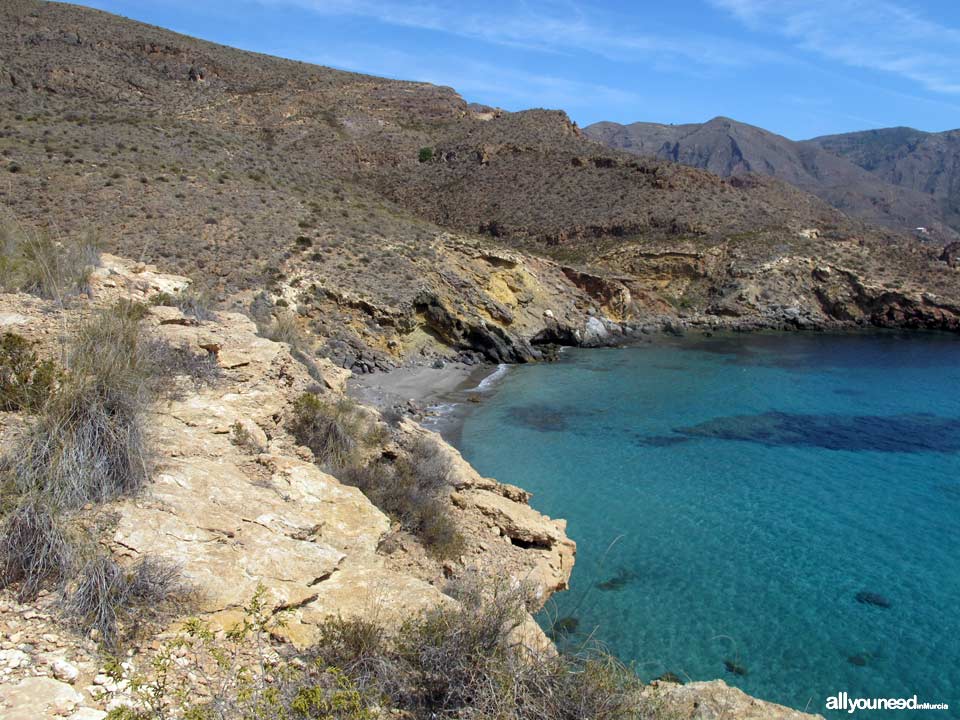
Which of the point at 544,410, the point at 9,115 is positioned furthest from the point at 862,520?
the point at 9,115

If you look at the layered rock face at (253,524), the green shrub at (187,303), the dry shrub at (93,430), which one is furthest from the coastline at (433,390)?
the dry shrub at (93,430)

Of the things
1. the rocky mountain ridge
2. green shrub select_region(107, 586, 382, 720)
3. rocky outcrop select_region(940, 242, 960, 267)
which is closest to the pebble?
green shrub select_region(107, 586, 382, 720)

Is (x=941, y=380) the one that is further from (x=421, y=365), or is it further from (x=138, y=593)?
(x=138, y=593)

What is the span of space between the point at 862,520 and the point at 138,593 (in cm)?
1270

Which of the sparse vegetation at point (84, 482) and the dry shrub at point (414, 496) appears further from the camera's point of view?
the dry shrub at point (414, 496)

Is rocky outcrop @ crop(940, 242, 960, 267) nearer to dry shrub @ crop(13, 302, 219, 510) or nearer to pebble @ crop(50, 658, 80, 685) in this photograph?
dry shrub @ crop(13, 302, 219, 510)

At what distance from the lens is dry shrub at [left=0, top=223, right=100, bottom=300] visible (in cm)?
784

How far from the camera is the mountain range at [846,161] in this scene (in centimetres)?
11900

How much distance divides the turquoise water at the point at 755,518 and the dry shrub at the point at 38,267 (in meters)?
7.70

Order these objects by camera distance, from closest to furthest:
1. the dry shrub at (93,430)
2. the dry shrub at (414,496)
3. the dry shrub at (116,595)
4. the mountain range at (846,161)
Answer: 1. the dry shrub at (116,595)
2. the dry shrub at (93,430)
3. the dry shrub at (414,496)
4. the mountain range at (846,161)

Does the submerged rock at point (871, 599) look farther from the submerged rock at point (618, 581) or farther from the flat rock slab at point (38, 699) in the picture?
the flat rock slab at point (38, 699)

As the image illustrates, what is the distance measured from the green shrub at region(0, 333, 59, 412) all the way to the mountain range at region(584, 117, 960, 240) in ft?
423

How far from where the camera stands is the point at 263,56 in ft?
183

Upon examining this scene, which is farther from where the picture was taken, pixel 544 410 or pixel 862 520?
pixel 544 410
